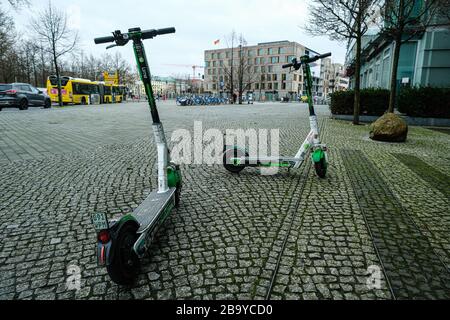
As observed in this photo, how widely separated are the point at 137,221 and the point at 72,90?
117ft

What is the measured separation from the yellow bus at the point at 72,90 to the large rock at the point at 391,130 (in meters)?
32.5

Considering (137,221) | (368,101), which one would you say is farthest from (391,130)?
(137,221)

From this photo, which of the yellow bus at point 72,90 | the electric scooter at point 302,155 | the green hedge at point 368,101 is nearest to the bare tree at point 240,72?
the yellow bus at point 72,90

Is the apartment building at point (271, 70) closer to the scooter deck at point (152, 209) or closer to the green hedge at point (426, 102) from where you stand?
the green hedge at point (426, 102)

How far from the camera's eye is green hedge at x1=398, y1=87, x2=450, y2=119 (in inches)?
560

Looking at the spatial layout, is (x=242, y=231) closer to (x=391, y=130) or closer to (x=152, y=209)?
(x=152, y=209)

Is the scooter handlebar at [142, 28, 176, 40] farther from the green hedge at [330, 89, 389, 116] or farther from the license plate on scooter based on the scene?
the green hedge at [330, 89, 389, 116]

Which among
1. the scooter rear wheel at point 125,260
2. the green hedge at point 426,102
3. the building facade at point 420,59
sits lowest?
the scooter rear wheel at point 125,260

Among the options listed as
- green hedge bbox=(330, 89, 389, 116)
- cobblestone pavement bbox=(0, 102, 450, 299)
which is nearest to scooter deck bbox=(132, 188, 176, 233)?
cobblestone pavement bbox=(0, 102, 450, 299)

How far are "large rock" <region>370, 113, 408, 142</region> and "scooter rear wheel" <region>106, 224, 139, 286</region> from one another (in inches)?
360

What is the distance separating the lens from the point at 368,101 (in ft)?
53.0

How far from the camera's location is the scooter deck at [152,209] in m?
2.65
